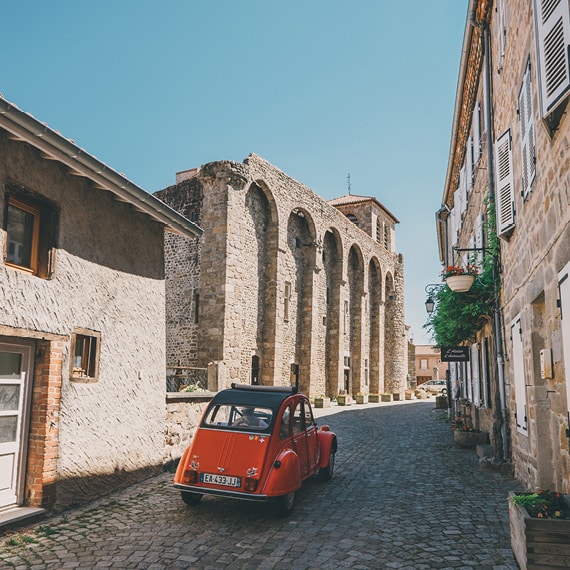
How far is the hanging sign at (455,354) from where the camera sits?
1183 cm

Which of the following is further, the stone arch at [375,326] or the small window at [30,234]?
the stone arch at [375,326]

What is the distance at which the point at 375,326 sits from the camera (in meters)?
35.4

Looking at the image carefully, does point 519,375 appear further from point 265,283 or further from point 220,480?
point 265,283

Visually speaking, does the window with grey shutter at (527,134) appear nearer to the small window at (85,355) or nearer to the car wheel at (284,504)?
the car wheel at (284,504)

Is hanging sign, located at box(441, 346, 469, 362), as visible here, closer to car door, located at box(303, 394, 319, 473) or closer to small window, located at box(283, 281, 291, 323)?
car door, located at box(303, 394, 319, 473)

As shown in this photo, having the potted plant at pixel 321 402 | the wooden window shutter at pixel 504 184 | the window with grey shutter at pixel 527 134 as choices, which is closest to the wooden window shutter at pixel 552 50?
the window with grey shutter at pixel 527 134

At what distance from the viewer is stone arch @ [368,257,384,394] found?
113 ft

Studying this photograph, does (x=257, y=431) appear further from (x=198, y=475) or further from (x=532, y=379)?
(x=532, y=379)

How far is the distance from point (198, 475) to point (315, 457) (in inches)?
83.2

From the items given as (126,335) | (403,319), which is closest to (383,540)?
(126,335)

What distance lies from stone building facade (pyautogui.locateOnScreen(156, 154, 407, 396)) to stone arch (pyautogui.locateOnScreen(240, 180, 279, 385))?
4 cm

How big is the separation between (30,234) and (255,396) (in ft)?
11.1

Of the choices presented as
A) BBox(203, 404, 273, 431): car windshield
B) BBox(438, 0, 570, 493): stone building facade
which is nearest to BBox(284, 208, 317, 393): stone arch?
BBox(438, 0, 570, 493): stone building facade

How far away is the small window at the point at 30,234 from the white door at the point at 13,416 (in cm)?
91
